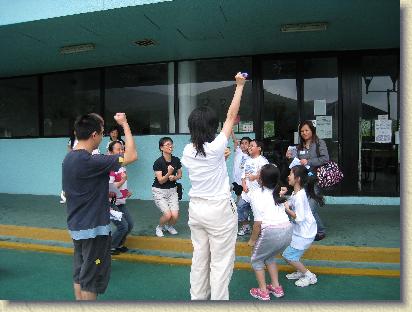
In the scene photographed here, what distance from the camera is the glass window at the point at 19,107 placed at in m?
10.1

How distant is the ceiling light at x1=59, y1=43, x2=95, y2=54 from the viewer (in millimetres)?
7276

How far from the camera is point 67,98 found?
31.9 feet

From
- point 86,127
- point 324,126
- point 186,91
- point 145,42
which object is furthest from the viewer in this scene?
point 186,91

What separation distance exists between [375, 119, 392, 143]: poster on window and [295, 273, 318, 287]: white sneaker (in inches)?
173

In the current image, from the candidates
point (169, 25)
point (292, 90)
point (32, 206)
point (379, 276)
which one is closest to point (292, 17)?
point (169, 25)

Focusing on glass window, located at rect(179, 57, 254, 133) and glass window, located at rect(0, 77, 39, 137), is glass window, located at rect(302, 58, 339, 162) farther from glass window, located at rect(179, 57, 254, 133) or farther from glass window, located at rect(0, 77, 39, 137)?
glass window, located at rect(0, 77, 39, 137)

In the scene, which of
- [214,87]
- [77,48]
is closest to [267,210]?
[214,87]

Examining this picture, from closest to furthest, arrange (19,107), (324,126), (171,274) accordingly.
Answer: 1. (171,274)
2. (324,126)
3. (19,107)

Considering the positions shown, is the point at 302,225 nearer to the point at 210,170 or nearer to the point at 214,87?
the point at 210,170

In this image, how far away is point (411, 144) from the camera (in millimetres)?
2510

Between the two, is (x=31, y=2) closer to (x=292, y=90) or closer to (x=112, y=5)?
(x=112, y=5)

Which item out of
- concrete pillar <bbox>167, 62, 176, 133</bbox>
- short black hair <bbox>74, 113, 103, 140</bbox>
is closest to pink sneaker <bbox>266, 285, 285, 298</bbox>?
short black hair <bbox>74, 113, 103, 140</bbox>

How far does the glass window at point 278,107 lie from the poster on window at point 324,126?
45 centimetres

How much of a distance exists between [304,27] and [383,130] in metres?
2.87
